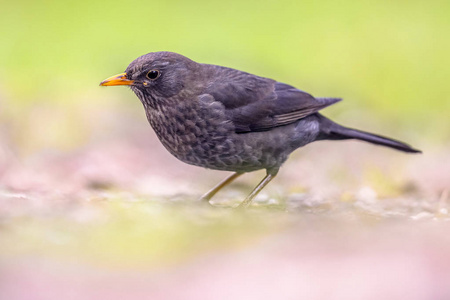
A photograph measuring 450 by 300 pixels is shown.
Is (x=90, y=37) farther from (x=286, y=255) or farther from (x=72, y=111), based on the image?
(x=286, y=255)

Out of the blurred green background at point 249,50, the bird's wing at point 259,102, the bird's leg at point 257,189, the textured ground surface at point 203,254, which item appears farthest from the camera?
the blurred green background at point 249,50

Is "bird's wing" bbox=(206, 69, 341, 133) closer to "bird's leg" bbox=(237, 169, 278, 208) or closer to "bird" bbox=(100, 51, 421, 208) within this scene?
"bird" bbox=(100, 51, 421, 208)

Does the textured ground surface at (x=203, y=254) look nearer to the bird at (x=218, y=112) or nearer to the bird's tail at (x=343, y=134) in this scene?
the bird at (x=218, y=112)

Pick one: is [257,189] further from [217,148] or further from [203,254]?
[203,254]

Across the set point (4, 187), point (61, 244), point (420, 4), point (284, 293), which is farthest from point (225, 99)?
point (420, 4)

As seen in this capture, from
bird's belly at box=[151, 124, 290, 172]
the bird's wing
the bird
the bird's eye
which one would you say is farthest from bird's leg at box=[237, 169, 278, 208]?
the bird's eye

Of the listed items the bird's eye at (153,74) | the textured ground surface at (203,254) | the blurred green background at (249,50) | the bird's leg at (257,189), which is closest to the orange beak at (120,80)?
the bird's eye at (153,74)
